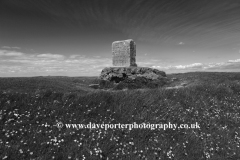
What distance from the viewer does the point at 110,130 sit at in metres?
5.32

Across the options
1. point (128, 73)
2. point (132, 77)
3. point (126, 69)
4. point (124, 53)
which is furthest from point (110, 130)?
point (124, 53)

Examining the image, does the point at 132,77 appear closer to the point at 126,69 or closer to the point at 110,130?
the point at 126,69

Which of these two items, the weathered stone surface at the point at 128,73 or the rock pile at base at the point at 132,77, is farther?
the weathered stone surface at the point at 128,73

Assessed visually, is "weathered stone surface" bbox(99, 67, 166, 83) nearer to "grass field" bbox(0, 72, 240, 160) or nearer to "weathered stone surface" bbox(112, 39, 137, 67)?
"weathered stone surface" bbox(112, 39, 137, 67)

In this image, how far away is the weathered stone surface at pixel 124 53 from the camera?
68.2 ft

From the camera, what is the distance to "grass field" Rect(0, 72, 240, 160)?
4211mm

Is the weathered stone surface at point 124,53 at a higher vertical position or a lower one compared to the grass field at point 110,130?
higher

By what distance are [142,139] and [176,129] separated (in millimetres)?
1822

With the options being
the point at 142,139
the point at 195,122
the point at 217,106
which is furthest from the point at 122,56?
the point at 142,139

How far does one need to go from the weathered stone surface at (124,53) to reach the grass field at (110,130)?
12849 mm

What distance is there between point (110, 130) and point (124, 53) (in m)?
16.6

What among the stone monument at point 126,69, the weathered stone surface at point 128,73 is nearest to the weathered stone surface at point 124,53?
the stone monument at point 126,69

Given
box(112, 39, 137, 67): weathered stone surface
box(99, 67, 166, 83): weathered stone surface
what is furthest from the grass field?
box(112, 39, 137, 67): weathered stone surface

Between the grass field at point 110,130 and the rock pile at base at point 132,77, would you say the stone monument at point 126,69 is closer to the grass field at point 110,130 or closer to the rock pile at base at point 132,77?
the rock pile at base at point 132,77
